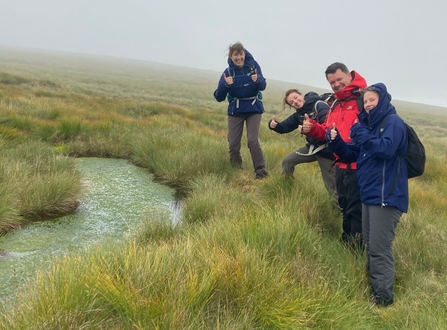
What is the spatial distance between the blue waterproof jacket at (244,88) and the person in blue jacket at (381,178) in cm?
290

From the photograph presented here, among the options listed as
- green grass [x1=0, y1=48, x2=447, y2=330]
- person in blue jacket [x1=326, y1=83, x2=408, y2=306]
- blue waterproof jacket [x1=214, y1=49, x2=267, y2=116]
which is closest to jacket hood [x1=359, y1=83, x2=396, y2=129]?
person in blue jacket [x1=326, y1=83, x2=408, y2=306]

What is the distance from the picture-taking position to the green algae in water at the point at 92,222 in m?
3.00

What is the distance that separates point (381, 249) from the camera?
9.14 ft

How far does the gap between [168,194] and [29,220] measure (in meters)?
1.98

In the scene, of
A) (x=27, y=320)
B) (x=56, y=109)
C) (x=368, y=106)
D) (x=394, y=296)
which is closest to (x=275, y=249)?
(x=394, y=296)

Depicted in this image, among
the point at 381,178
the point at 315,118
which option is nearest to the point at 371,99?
the point at 381,178

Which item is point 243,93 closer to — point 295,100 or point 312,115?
point 295,100

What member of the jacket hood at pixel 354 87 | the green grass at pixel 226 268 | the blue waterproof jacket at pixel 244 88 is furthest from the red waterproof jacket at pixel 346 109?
the blue waterproof jacket at pixel 244 88

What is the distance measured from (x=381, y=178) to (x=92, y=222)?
313cm

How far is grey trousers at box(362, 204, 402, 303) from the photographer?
8.76 feet

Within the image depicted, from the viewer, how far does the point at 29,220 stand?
152 inches

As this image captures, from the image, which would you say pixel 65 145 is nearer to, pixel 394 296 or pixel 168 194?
pixel 168 194

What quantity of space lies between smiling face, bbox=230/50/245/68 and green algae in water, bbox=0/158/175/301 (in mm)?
2282

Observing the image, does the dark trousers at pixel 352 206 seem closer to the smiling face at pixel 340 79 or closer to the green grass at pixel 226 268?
the green grass at pixel 226 268
